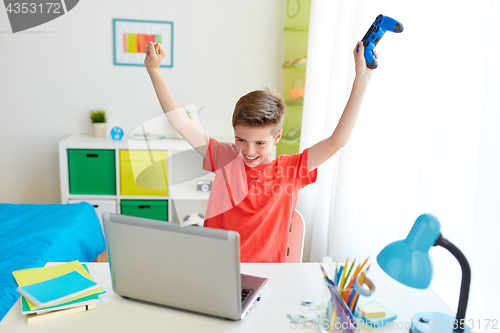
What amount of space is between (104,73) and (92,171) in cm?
82

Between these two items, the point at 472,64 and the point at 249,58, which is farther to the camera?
the point at 249,58

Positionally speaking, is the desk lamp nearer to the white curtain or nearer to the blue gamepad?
the white curtain

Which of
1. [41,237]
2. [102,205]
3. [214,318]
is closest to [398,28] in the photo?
[214,318]

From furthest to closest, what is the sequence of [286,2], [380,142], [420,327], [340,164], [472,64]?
1. [286,2]
2. [340,164]
3. [380,142]
4. [472,64]
5. [420,327]

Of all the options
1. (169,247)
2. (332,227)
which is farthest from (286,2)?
(169,247)

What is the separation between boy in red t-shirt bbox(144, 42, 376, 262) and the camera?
1415 millimetres

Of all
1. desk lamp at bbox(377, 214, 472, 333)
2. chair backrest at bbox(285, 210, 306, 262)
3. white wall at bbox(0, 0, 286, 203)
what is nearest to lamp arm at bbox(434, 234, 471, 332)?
desk lamp at bbox(377, 214, 472, 333)

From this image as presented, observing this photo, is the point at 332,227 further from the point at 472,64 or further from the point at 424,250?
the point at 424,250

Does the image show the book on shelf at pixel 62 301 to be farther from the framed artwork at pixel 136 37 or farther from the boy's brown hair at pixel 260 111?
the framed artwork at pixel 136 37

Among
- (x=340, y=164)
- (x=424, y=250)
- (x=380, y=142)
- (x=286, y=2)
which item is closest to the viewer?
(x=424, y=250)

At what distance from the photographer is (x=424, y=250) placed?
2.59ft

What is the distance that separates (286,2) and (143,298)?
2844 millimetres

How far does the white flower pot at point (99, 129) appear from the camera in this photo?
3215mm

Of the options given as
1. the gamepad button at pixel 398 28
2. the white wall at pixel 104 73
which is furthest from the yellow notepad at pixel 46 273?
the white wall at pixel 104 73
